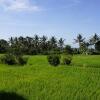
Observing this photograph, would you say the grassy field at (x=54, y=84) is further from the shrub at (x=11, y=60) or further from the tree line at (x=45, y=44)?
the tree line at (x=45, y=44)

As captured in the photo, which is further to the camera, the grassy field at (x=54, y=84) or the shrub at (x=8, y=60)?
the shrub at (x=8, y=60)

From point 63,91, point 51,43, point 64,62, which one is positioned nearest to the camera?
point 63,91

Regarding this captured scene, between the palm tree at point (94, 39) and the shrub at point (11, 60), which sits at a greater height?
the palm tree at point (94, 39)

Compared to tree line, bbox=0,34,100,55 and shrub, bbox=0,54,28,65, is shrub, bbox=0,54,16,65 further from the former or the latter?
tree line, bbox=0,34,100,55

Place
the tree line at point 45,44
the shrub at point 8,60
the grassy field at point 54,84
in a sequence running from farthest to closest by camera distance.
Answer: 1. the tree line at point 45,44
2. the shrub at point 8,60
3. the grassy field at point 54,84

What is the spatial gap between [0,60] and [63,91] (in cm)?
2187

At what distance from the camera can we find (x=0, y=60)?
1512 inches

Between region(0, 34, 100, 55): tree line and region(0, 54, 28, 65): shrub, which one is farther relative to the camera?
region(0, 34, 100, 55): tree line

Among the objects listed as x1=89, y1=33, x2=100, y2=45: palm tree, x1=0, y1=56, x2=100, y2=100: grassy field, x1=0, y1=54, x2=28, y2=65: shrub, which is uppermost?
x1=89, y1=33, x2=100, y2=45: palm tree

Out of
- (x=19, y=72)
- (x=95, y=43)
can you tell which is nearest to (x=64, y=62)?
(x=19, y=72)

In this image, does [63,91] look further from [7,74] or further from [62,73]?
[7,74]

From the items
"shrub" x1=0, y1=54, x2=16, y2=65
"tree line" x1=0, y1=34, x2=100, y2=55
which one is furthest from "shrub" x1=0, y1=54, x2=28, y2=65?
"tree line" x1=0, y1=34, x2=100, y2=55

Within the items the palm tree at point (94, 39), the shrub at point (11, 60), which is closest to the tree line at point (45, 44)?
the palm tree at point (94, 39)

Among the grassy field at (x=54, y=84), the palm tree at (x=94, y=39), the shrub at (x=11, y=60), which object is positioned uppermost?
the palm tree at (x=94, y=39)
